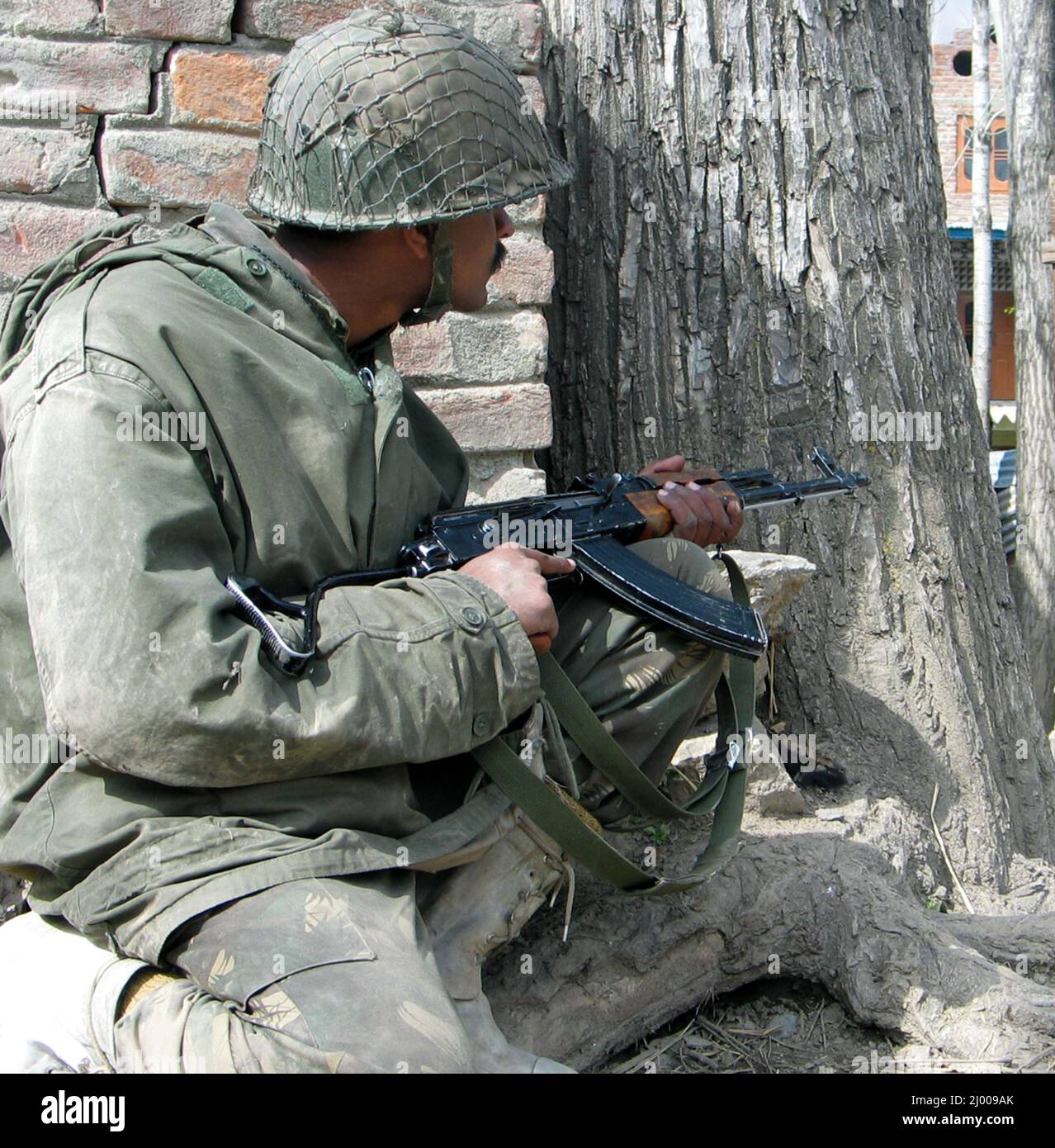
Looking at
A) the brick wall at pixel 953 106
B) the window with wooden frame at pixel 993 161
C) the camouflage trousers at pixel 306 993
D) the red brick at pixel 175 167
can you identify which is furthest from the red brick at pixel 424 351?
the window with wooden frame at pixel 993 161

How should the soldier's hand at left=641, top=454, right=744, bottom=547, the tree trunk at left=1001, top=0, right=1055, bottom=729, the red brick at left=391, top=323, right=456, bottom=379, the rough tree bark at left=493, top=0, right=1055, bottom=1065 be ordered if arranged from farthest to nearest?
the tree trunk at left=1001, top=0, right=1055, bottom=729, the rough tree bark at left=493, top=0, right=1055, bottom=1065, the red brick at left=391, top=323, right=456, bottom=379, the soldier's hand at left=641, top=454, right=744, bottom=547

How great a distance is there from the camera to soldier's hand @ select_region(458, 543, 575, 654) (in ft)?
7.12

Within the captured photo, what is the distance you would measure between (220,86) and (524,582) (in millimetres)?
1561

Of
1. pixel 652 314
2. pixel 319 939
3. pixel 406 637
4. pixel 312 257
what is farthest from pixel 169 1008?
pixel 652 314

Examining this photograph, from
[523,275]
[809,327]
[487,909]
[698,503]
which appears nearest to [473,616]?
[487,909]

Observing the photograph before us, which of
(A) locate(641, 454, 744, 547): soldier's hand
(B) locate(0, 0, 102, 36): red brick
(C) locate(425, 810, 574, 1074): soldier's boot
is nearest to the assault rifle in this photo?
(A) locate(641, 454, 744, 547): soldier's hand

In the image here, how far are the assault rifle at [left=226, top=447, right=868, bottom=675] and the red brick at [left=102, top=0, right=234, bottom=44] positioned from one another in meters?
1.37

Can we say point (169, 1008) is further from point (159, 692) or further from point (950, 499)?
point (950, 499)

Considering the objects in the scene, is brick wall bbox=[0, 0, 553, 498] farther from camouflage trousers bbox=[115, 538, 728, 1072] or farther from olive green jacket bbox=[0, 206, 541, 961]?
camouflage trousers bbox=[115, 538, 728, 1072]

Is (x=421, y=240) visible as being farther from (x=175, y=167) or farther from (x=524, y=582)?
(x=175, y=167)

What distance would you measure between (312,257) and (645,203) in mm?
1383

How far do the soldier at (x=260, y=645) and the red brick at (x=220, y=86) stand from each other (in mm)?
598

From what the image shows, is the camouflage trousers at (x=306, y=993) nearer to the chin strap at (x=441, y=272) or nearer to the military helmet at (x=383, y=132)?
the chin strap at (x=441, y=272)

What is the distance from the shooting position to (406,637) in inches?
81.2
